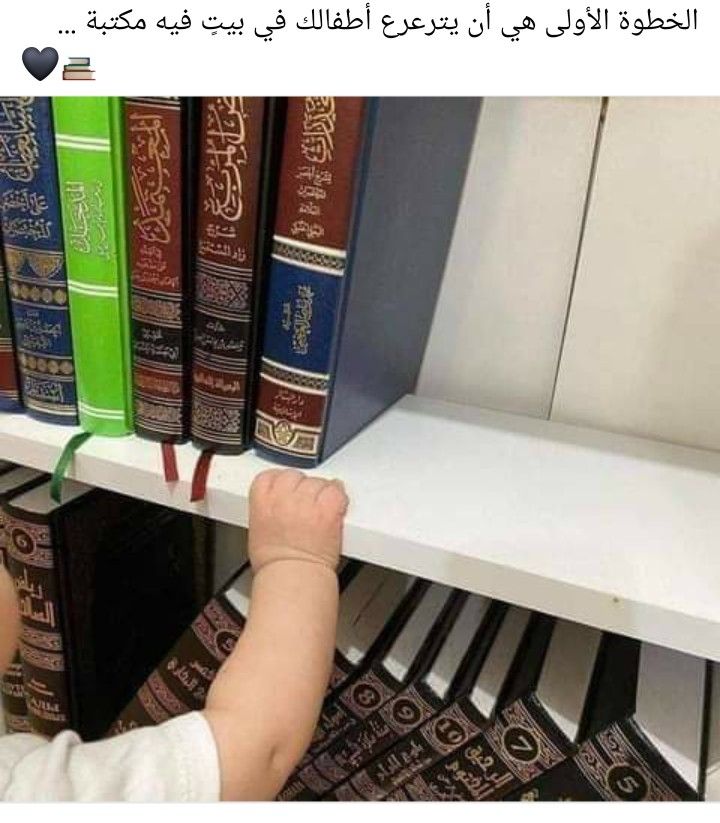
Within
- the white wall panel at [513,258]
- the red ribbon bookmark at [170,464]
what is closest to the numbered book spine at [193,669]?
the red ribbon bookmark at [170,464]

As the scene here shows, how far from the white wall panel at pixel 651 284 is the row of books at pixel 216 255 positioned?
112 mm

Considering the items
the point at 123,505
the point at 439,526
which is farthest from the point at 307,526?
the point at 123,505

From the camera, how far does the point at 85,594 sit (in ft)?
2.17

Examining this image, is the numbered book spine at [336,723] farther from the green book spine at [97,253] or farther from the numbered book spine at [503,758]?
the green book spine at [97,253]

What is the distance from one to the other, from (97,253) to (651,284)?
366 millimetres

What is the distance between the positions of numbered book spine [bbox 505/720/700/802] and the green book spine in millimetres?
349
